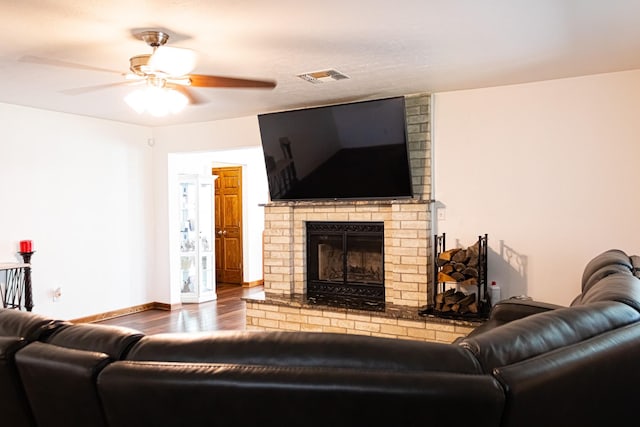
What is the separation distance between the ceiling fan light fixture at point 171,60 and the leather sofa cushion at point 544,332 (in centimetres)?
208

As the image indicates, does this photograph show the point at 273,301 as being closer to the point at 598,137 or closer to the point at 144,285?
the point at 144,285

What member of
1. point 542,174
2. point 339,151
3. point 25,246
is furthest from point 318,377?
point 25,246

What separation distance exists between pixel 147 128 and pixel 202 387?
18.3 feet

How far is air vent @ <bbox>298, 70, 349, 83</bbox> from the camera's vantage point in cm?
372

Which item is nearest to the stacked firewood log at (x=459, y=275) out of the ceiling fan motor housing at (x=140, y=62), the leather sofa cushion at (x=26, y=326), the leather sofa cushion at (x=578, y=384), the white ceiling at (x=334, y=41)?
the white ceiling at (x=334, y=41)

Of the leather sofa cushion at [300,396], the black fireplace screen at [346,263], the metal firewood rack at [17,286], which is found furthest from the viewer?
the black fireplace screen at [346,263]

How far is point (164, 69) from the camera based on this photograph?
2.70 meters

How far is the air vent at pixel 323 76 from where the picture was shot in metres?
3.72

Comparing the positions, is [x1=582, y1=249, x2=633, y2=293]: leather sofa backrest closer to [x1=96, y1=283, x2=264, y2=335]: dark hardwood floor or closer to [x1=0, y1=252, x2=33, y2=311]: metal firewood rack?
[x1=96, y1=283, x2=264, y2=335]: dark hardwood floor

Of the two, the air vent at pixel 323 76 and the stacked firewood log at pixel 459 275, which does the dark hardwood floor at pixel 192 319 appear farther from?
the air vent at pixel 323 76

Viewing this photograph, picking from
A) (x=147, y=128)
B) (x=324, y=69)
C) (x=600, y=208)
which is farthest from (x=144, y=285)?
(x=600, y=208)

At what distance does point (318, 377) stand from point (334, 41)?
2.34 metres

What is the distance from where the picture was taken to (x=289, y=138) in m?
4.84

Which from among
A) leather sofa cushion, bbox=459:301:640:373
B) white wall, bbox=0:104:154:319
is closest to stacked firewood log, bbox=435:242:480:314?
leather sofa cushion, bbox=459:301:640:373
